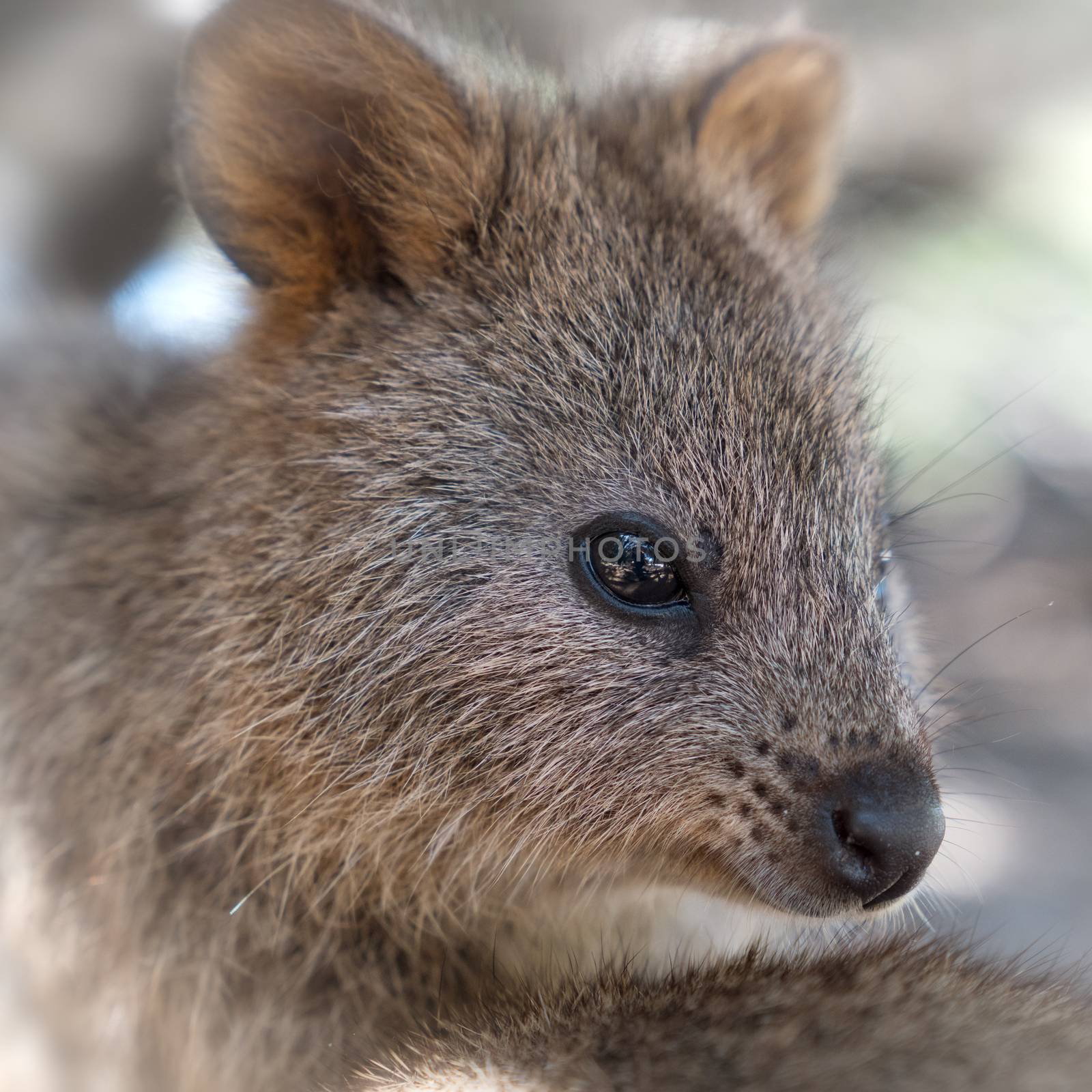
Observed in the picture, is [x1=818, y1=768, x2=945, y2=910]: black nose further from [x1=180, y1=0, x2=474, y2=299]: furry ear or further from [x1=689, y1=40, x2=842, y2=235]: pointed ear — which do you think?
[x1=689, y1=40, x2=842, y2=235]: pointed ear

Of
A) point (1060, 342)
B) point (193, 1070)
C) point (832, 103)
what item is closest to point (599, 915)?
point (193, 1070)

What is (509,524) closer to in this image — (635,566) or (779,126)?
(635,566)

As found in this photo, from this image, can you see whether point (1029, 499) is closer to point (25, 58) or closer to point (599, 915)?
point (599, 915)

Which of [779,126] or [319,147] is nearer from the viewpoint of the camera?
[319,147]

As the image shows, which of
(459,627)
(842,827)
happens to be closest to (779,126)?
(459,627)

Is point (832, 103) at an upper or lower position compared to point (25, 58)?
upper

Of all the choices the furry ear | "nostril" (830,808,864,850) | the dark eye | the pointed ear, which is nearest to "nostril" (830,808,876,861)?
"nostril" (830,808,864,850)
